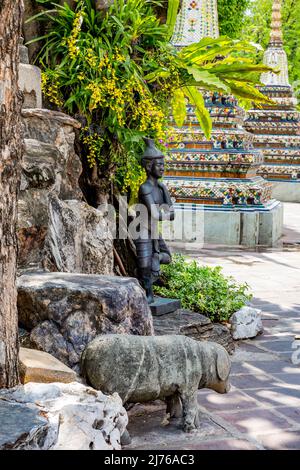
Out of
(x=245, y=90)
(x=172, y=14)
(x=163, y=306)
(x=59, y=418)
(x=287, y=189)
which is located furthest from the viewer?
(x=287, y=189)

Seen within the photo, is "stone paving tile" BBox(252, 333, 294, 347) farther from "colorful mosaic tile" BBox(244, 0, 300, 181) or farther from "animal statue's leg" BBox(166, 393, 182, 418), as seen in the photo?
"colorful mosaic tile" BBox(244, 0, 300, 181)

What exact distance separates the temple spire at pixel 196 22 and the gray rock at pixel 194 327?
7.79 metres

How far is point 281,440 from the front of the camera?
4035 mm

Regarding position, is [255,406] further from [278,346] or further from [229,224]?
[229,224]

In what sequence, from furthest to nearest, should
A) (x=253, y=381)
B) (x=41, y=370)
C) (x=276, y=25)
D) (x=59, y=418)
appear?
(x=276, y=25), (x=253, y=381), (x=41, y=370), (x=59, y=418)

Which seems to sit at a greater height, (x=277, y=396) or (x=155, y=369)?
(x=155, y=369)

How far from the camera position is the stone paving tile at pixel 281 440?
12.9ft

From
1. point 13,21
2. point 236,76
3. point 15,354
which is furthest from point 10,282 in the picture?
point 236,76

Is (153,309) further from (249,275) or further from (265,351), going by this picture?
(249,275)

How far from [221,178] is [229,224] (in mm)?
816

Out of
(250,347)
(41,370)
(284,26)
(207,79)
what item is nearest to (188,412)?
(41,370)

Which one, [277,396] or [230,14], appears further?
[230,14]

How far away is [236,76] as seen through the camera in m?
7.15
